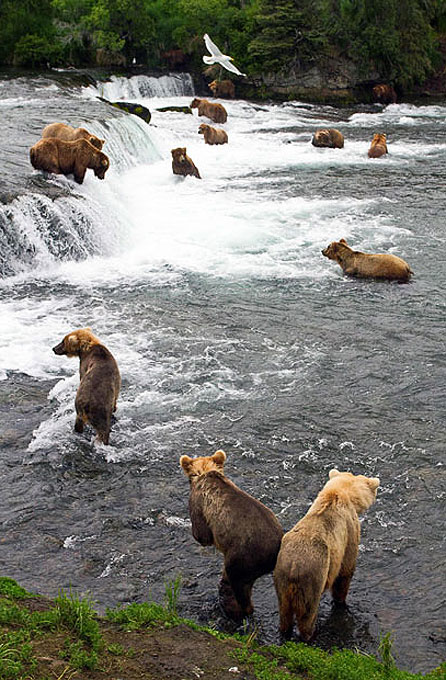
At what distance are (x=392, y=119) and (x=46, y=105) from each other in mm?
14724

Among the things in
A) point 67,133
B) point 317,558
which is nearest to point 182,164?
point 67,133

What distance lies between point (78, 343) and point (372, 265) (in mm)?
5993

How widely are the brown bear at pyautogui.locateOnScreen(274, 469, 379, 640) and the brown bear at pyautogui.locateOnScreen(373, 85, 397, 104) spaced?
33.4 m

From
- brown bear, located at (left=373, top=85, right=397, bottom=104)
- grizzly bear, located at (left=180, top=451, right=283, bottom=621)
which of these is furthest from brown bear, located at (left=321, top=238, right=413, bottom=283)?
brown bear, located at (left=373, top=85, right=397, bottom=104)

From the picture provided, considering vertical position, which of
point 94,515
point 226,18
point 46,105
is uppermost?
point 226,18

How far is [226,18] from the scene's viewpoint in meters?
39.8

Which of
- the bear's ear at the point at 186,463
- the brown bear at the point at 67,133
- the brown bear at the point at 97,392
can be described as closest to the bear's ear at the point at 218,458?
the bear's ear at the point at 186,463

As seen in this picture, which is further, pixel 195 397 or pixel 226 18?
pixel 226 18

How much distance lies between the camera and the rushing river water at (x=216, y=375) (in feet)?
19.1

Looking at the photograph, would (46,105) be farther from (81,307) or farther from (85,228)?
(81,307)

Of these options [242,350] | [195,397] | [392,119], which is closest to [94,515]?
[195,397]

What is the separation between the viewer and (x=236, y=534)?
5.16 metres

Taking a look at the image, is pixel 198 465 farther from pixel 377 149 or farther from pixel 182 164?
pixel 377 149

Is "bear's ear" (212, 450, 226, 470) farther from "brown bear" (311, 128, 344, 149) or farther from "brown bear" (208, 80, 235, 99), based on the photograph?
"brown bear" (208, 80, 235, 99)
